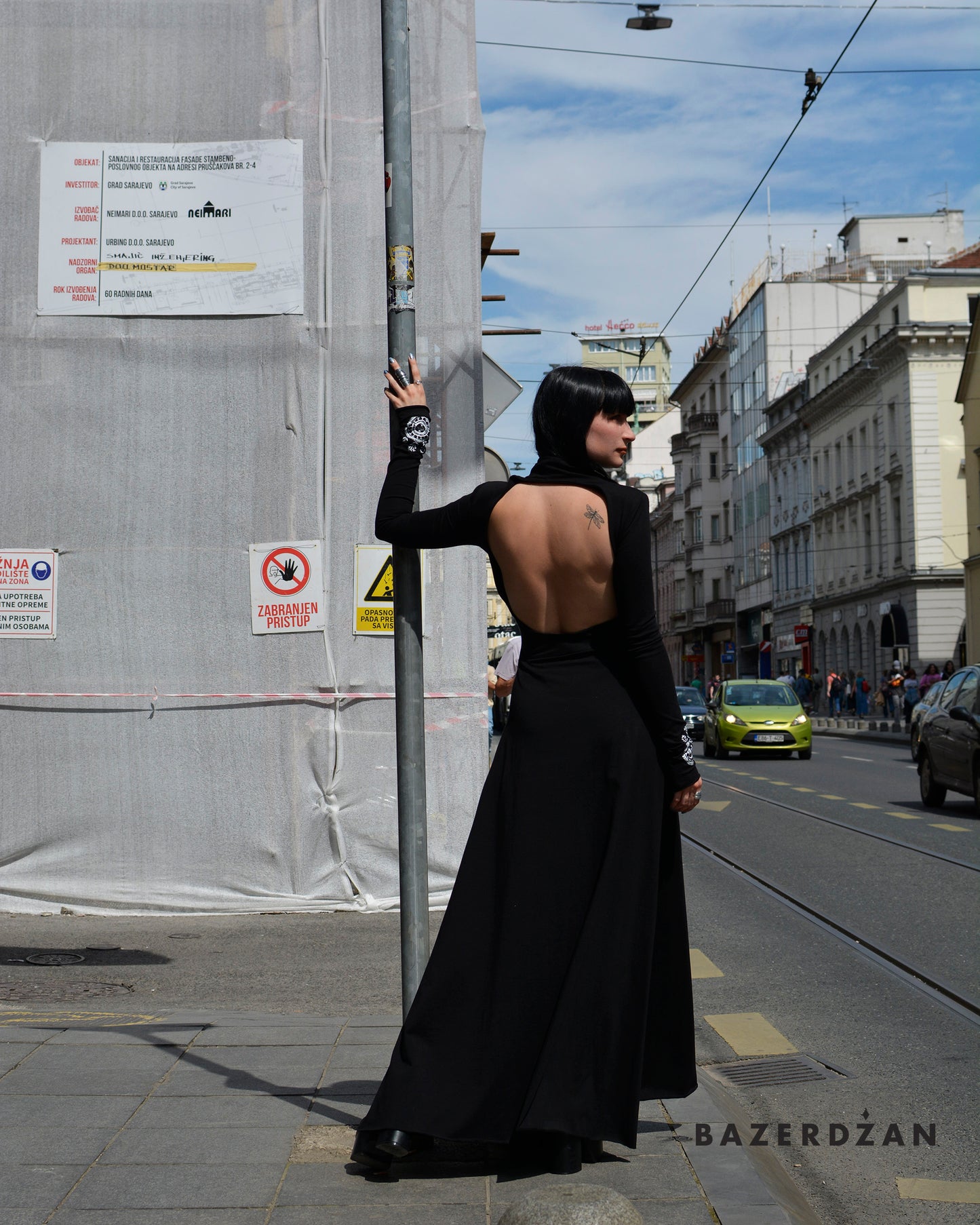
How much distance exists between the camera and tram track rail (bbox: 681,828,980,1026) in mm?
6438

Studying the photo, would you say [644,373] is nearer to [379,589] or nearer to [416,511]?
[379,589]

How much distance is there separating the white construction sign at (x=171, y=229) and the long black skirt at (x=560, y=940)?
19.4ft

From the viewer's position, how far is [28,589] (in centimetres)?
901

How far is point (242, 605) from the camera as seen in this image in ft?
29.5

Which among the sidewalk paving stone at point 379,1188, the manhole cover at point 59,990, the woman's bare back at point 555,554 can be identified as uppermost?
the woman's bare back at point 555,554

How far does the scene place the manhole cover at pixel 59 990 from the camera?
20.5 feet

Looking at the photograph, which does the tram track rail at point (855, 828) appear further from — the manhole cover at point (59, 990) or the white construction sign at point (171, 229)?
the manhole cover at point (59, 990)

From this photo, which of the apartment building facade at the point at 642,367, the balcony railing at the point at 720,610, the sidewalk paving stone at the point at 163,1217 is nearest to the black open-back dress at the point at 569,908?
the sidewalk paving stone at the point at 163,1217

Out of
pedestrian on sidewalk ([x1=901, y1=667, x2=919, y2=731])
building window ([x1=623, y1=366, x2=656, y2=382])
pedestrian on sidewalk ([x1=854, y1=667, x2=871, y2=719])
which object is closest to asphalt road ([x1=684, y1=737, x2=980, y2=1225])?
pedestrian on sidewalk ([x1=901, y1=667, x2=919, y2=731])

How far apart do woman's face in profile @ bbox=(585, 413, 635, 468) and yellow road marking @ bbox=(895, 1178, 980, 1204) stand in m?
1.99

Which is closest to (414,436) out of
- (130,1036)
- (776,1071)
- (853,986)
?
(130,1036)

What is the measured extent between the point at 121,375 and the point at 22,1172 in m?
6.19

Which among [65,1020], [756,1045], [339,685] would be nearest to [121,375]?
[339,685]

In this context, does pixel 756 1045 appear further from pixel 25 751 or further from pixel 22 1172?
pixel 25 751
